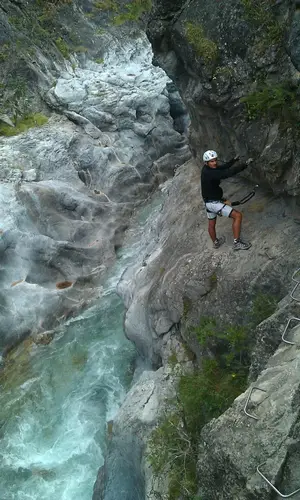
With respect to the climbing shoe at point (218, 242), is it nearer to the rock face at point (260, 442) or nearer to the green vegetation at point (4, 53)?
the rock face at point (260, 442)

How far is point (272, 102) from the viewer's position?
9.88 meters

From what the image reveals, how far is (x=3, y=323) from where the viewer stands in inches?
677

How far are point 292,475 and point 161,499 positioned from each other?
347 centimetres

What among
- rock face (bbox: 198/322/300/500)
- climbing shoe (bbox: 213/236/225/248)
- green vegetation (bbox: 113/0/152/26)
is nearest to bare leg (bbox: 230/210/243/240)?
climbing shoe (bbox: 213/236/225/248)

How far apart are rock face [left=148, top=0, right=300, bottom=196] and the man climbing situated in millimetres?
852

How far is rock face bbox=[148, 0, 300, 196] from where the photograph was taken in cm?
1006

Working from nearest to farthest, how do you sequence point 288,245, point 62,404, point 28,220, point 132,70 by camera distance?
point 288,245
point 62,404
point 28,220
point 132,70

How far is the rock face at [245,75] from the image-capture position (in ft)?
33.0

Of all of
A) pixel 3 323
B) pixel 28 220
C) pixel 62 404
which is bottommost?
pixel 62 404

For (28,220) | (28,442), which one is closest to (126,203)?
(28,220)

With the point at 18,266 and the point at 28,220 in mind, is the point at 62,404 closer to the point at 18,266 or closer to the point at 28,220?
the point at 18,266

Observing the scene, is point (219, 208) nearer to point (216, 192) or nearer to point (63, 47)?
point (216, 192)

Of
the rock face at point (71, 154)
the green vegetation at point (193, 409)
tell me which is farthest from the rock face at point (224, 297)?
the rock face at point (71, 154)

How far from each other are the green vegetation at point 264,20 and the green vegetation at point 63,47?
74.7 ft
